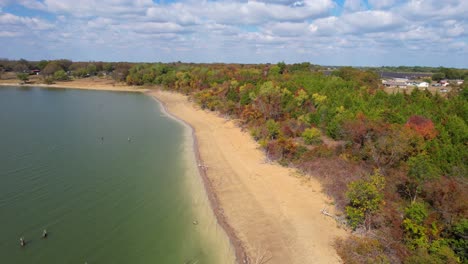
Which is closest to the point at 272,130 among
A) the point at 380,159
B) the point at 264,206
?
the point at 380,159

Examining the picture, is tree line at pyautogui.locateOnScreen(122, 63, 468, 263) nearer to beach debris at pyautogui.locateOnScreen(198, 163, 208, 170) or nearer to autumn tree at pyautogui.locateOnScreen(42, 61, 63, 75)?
beach debris at pyautogui.locateOnScreen(198, 163, 208, 170)

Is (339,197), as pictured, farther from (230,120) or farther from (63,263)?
(230,120)

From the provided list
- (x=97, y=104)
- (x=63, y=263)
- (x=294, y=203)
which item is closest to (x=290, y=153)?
→ (x=294, y=203)

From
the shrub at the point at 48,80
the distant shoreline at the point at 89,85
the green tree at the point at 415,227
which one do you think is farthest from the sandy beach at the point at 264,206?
the shrub at the point at 48,80

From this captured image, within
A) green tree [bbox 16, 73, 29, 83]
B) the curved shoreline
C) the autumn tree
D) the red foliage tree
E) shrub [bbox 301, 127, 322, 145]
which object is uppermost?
the autumn tree

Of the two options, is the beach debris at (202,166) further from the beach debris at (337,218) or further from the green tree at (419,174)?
the green tree at (419,174)

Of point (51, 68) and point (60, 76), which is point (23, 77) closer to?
point (60, 76)

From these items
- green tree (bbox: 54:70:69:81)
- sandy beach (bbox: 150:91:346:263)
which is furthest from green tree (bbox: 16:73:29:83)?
sandy beach (bbox: 150:91:346:263)
